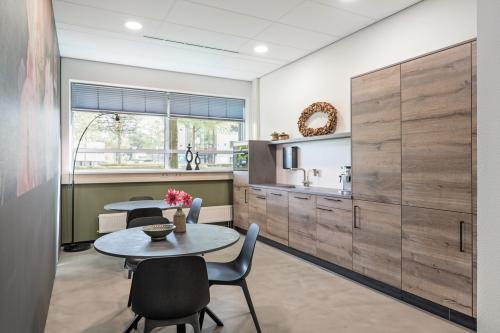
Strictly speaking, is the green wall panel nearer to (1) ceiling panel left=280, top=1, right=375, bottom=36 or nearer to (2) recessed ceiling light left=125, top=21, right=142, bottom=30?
(2) recessed ceiling light left=125, top=21, right=142, bottom=30

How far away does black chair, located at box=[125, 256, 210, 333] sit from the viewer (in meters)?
1.78

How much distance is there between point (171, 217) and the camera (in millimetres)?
5660

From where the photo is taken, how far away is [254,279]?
3688 mm

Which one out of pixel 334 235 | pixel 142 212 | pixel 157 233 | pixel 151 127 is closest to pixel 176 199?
pixel 157 233

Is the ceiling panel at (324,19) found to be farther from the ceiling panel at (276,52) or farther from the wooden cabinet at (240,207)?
the wooden cabinet at (240,207)

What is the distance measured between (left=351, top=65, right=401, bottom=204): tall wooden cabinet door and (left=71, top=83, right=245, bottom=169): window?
3438 millimetres

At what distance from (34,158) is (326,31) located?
366 cm

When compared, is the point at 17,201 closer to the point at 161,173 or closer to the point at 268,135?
the point at 161,173

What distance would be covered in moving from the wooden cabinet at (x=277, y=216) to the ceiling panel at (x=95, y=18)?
2830 mm

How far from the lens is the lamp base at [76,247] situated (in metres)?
4.85

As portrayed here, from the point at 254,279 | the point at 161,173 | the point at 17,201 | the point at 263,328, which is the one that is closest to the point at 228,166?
the point at 161,173
